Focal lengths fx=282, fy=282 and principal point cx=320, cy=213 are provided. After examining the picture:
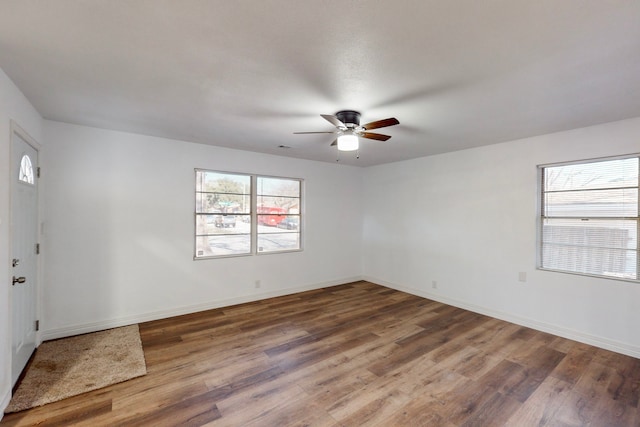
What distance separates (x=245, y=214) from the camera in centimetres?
475

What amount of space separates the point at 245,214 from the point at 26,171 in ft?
8.53

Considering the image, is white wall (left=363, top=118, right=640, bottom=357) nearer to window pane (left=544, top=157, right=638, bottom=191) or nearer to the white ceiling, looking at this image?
window pane (left=544, top=157, right=638, bottom=191)

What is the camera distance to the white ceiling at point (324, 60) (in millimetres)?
1459

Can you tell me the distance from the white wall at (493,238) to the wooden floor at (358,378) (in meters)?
0.34

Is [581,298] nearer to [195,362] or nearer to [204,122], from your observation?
[195,362]

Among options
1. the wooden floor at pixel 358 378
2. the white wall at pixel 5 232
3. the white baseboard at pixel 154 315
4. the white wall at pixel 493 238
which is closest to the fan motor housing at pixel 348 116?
the wooden floor at pixel 358 378

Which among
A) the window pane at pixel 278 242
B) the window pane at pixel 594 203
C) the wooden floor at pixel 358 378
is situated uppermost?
the window pane at pixel 594 203

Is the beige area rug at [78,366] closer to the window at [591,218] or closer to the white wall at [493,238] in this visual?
the white wall at [493,238]

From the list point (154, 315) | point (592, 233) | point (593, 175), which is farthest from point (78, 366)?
point (593, 175)

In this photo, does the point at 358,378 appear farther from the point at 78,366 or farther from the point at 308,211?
the point at 308,211

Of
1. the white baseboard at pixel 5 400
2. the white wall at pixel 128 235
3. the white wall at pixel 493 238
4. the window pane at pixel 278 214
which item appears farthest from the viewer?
the window pane at pixel 278 214

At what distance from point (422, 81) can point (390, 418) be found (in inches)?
100

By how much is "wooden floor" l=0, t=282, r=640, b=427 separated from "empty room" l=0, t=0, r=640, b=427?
2cm

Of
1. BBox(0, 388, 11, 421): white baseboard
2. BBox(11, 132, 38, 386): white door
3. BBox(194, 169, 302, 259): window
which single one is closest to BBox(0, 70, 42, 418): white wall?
BBox(0, 388, 11, 421): white baseboard
